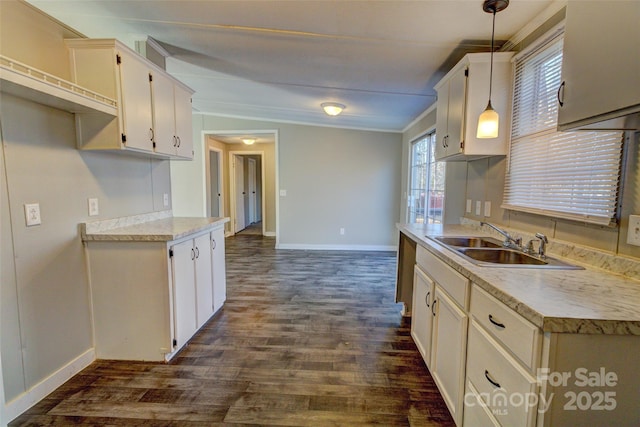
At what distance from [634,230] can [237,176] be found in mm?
7258

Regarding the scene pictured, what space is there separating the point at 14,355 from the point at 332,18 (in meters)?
2.70

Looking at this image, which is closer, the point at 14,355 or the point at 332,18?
the point at 14,355

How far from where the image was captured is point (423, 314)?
6.66 feet

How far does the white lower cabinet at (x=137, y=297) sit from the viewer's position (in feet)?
6.51

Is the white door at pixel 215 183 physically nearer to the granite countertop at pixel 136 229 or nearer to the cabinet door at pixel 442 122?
the granite countertop at pixel 136 229

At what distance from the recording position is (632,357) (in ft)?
2.78

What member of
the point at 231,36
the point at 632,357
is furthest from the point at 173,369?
the point at 231,36

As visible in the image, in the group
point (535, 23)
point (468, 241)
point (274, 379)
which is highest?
point (535, 23)

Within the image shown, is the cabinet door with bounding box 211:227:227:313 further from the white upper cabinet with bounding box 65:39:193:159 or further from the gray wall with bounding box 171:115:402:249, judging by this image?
the gray wall with bounding box 171:115:402:249

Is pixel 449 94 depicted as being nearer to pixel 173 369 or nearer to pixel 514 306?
pixel 514 306

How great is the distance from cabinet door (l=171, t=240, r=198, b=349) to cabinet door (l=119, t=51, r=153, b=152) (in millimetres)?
812

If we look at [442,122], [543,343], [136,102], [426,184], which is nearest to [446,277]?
[543,343]

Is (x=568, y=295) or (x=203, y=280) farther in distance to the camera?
(x=203, y=280)

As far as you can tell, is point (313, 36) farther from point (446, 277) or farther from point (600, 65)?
point (446, 277)
